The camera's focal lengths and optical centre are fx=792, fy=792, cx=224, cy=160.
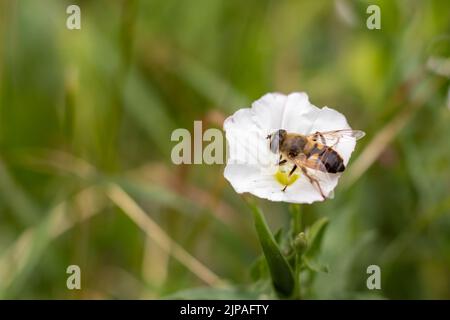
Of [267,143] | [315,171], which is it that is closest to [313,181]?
[315,171]

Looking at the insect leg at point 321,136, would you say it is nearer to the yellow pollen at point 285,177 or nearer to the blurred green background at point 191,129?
the yellow pollen at point 285,177

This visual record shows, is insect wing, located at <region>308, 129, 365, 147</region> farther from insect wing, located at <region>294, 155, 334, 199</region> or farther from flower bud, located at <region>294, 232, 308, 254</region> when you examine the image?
flower bud, located at <region>294, 232, 308, 254</region>

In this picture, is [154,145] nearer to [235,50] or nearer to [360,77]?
[235,50]

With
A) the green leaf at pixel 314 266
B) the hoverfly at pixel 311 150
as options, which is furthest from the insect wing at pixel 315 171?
the green leaf at pixel 314 266

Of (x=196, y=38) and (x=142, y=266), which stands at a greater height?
(x=196, y=38)

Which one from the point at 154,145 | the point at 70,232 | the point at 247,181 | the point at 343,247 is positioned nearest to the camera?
the point at 247,181
